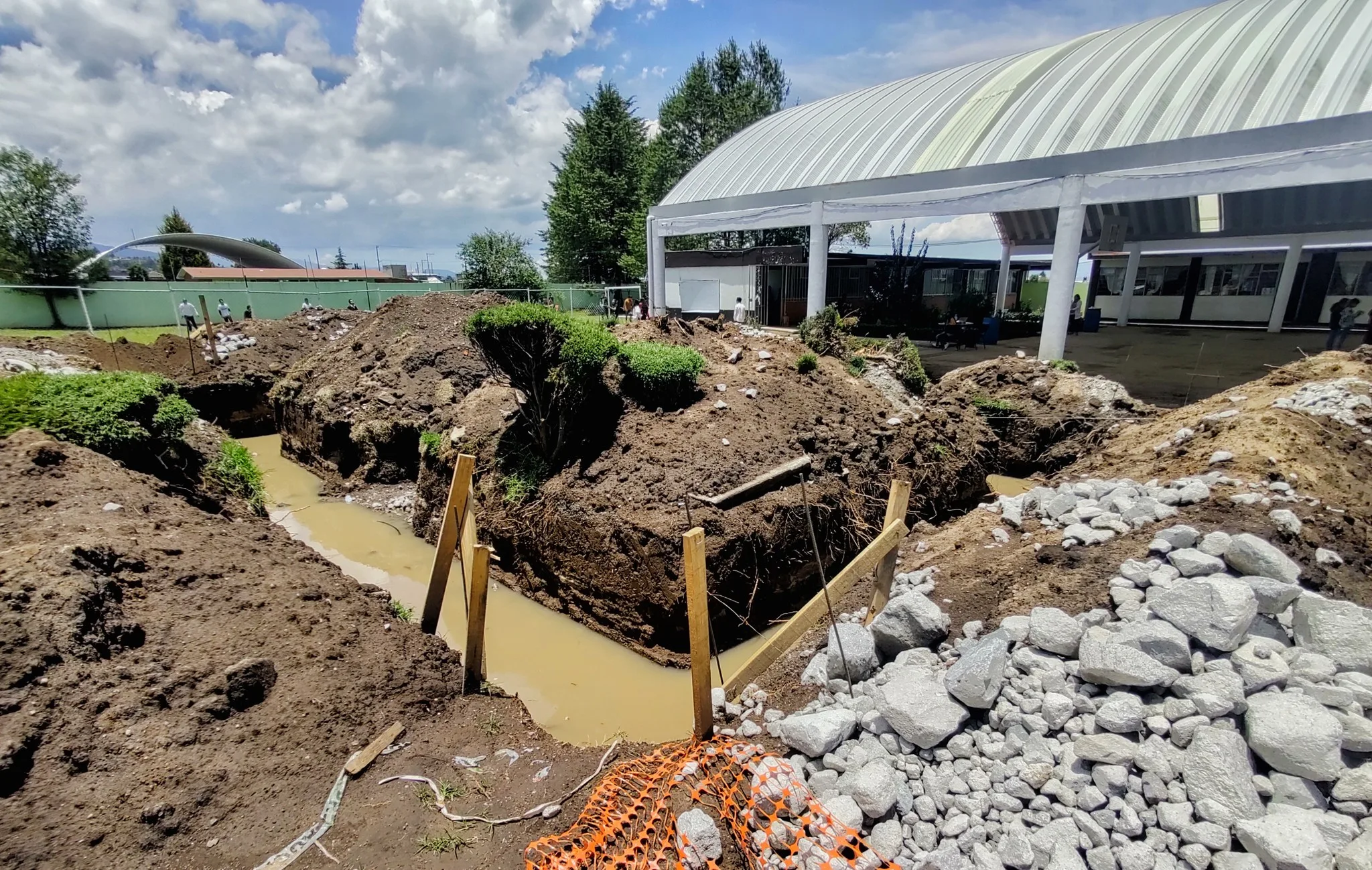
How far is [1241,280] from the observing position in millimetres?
23625

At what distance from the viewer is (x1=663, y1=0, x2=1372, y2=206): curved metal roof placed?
1087 centimetres

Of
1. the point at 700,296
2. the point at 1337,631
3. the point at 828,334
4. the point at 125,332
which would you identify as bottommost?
the point at 1337,631

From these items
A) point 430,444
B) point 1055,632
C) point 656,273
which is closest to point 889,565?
point 1055,632

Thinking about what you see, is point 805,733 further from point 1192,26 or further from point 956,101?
point 1192,26

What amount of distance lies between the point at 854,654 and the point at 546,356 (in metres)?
5.40

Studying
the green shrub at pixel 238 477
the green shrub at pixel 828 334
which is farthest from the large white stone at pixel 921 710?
the green shrub at pixel 828 334

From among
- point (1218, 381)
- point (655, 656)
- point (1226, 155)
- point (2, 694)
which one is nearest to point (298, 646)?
A: point (2, 694)

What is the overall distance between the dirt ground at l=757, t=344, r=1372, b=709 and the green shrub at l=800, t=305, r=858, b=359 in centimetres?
535

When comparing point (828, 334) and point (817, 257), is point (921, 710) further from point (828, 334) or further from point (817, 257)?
point (817, 257)

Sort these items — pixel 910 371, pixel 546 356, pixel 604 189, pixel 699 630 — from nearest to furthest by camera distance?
1. pixel 699 630
2. pixel 546 356
3. pixel 910 371
4. pixel 604 189

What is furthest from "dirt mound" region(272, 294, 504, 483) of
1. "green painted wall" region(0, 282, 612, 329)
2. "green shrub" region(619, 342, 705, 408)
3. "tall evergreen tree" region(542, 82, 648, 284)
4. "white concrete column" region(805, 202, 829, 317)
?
"tall evergreen tree" region(542, 82, 648, 284)

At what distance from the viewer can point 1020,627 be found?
3.85 m

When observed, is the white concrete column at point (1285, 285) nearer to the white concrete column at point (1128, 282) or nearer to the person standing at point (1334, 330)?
the white concrete column at point (1128, 282)

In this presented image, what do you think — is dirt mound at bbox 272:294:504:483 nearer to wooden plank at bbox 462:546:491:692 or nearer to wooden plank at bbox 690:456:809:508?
wooden plank at bbox 690:456:809:508
